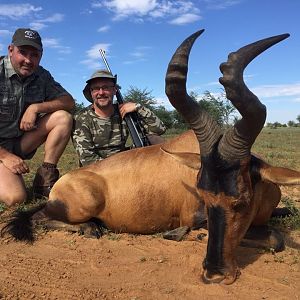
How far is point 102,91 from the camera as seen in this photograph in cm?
780

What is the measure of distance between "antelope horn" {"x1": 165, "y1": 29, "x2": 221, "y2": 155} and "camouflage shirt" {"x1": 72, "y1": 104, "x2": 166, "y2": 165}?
329cm

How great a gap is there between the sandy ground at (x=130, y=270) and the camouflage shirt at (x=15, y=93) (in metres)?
2.81

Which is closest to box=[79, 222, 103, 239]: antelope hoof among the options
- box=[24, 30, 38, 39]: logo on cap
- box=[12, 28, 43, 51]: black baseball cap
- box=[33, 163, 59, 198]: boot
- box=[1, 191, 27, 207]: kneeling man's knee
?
box=[1, 191, 27, 207]: kneeling man's knee

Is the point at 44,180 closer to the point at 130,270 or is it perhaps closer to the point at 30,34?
the point at 30,34

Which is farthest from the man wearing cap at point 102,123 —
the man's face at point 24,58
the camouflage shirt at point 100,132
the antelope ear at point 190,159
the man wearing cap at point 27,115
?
the antelope ear at point 190,159

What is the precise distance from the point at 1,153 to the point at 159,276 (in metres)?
4.07

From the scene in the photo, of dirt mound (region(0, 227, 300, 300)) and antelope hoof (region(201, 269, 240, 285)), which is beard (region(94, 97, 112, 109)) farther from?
antelope hoof (region(201, 269, 240, 285))

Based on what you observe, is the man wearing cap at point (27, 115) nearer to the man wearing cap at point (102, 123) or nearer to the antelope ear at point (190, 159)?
the man wearing cap at point (102, 123)

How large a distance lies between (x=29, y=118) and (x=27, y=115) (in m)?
0.07

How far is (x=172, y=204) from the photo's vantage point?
581 cm

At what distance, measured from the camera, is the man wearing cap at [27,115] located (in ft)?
24.0

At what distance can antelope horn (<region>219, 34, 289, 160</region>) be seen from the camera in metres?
4.05

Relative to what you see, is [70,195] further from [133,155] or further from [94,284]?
[94,284]

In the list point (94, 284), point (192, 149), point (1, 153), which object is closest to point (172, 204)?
point (192, 149)
